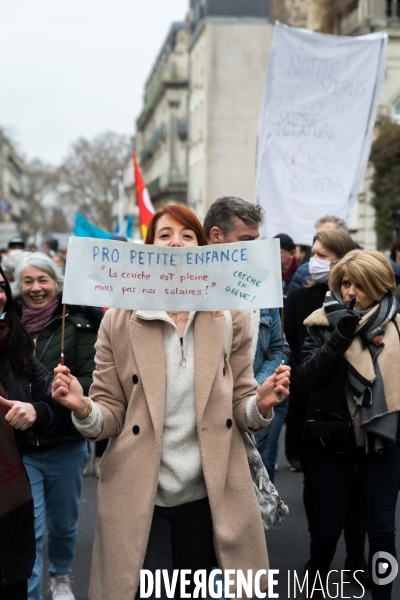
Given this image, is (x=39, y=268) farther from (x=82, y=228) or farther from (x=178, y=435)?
(x=82, y=228)

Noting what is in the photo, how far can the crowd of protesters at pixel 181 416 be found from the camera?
11.0 feet

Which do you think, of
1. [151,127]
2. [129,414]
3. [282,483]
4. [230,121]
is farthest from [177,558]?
[151,127]

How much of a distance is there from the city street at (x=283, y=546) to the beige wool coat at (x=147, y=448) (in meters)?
1.89

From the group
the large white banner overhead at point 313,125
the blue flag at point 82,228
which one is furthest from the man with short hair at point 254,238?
the blue flag at point 82,228

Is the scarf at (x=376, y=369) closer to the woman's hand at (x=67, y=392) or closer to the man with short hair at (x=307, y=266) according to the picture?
the woman's hand at (x=67, y=392)

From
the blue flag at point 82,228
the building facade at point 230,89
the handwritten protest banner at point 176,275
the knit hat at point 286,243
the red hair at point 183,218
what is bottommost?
the handwritten protest banner at point 176,275

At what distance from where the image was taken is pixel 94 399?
3445 millimetres

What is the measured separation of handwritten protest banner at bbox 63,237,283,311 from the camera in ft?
11.3

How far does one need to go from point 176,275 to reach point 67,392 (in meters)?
0.59

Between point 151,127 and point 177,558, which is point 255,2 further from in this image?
point 177,558

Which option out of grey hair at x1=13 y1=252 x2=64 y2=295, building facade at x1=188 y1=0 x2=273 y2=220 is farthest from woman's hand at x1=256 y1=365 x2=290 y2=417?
building facade at x1=188 y1=0 x2=273 y2=220

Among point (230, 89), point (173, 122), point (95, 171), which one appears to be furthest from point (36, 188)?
point (230, 89)

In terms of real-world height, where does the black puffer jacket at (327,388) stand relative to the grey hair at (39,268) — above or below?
below

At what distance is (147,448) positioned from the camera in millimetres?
3324
